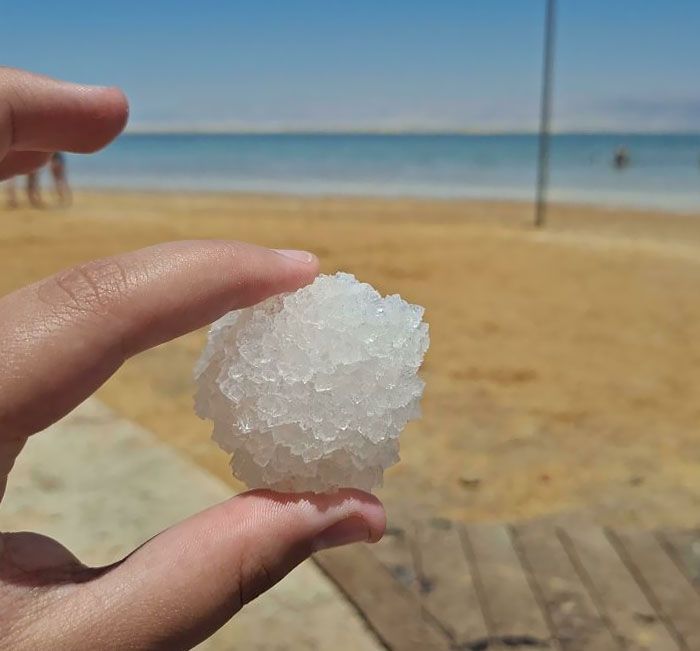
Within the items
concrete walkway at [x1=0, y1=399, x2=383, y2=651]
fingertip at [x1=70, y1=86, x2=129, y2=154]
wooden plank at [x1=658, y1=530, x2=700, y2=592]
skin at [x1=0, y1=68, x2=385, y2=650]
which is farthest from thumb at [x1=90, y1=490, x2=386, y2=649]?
wooden plank at [x1=658, y1=530, x2=700, y2=592]

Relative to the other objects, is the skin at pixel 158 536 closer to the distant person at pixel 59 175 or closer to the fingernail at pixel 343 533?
the fingernail at pixel 343 533

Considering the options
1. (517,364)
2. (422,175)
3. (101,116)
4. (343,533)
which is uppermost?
(101,116)

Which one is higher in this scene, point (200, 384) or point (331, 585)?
point (200, 384)

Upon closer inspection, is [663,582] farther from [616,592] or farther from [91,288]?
[91,288]

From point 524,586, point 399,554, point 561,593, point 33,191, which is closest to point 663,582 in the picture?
point 561,593

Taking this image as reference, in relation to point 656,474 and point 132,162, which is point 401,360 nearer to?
point 656,474

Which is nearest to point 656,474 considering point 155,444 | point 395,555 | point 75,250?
point 395,555
